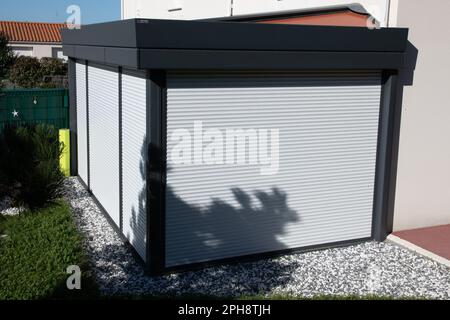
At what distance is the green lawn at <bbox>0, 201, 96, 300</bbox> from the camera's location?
21.9 feet

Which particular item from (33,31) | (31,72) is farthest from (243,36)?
(33,31)

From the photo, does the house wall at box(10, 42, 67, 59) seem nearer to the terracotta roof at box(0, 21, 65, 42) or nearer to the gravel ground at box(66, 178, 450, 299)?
the terracotta roof at box(0, 21, 65, 42)

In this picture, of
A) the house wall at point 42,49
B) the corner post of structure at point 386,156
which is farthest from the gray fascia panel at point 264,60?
the house wall at point 42,49

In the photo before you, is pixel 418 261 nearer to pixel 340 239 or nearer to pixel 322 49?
pixel 340 239

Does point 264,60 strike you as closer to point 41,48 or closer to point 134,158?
point 134,158

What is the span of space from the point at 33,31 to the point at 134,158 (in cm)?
4801

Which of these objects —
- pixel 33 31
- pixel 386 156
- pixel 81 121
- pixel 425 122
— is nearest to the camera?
pixel 386 156

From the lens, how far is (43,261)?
24.9ft

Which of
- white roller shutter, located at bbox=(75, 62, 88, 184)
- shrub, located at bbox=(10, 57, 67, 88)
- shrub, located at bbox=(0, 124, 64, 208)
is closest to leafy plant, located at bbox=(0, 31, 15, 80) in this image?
shrub, located at bbox=(0, 124, 64, 208)

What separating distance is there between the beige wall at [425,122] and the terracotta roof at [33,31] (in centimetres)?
4503

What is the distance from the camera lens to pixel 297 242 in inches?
324
